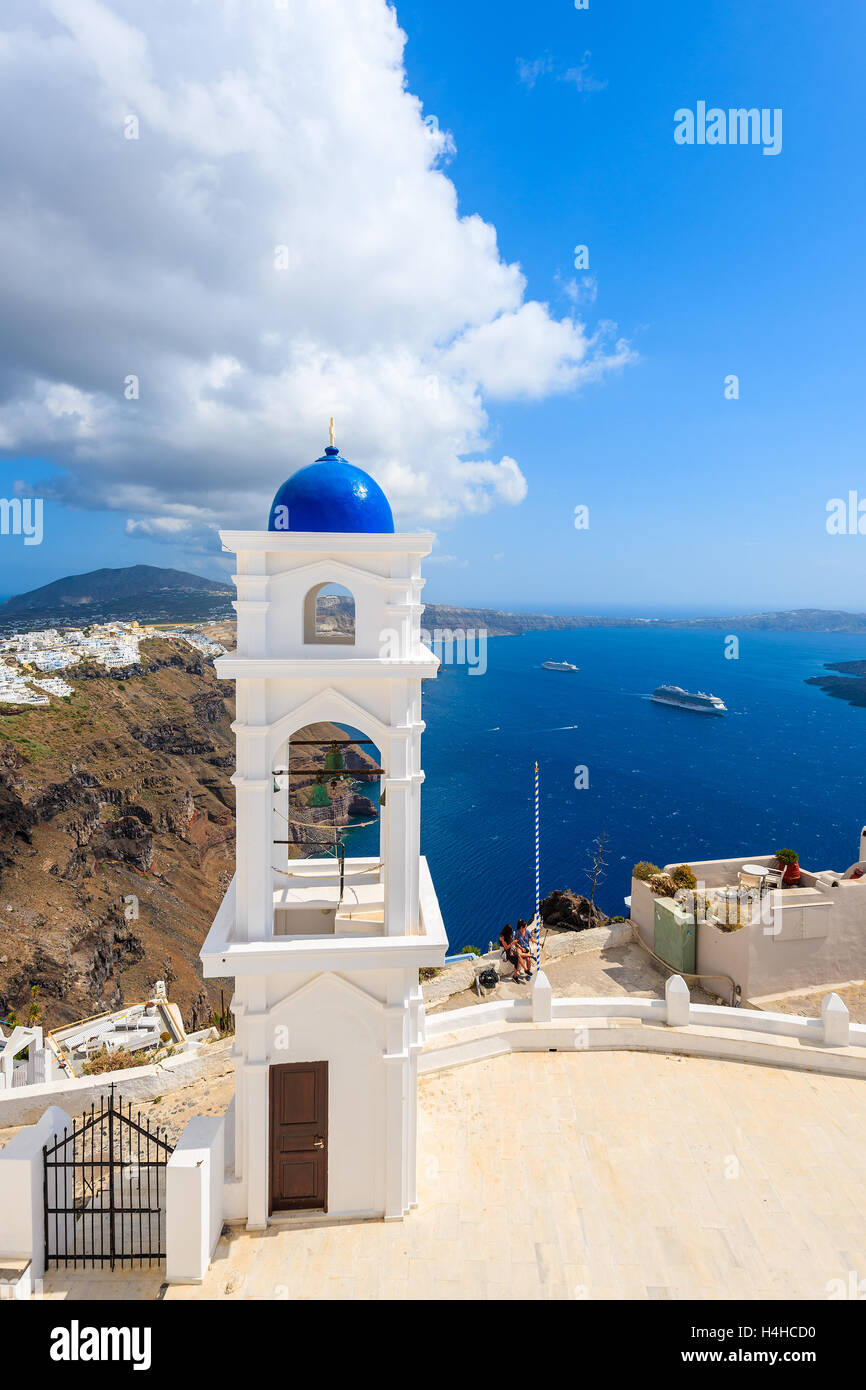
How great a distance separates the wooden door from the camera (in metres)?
8.33

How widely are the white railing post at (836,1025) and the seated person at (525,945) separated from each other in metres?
5.77

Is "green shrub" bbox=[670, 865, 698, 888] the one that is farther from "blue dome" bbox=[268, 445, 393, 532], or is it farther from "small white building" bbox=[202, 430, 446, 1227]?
"blue dome" bbox=[268, 445, 393, 532]

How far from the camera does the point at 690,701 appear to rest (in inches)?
5349

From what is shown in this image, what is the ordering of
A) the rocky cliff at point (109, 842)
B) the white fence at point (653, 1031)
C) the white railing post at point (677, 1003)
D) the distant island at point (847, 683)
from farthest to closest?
the distant island at point (847, 683), the rocky cliff at point (109, 842), the white railing post at point (677, 1003), the white fence at point (653, 1031)

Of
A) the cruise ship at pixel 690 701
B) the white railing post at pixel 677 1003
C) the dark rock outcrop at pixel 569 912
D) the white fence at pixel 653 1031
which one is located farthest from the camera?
the cruise ship at pixel 690 701

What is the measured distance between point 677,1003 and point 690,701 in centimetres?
13203

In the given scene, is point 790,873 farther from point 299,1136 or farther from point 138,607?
point 138,607

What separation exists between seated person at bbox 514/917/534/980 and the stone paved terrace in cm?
372

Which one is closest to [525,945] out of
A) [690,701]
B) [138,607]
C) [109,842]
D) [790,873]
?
[790,873]

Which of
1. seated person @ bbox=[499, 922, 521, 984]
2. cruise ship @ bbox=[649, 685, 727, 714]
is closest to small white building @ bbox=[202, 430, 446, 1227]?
seated person @ bbox=[499, 922, 521, 984]

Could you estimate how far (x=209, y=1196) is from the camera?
25.6 ft

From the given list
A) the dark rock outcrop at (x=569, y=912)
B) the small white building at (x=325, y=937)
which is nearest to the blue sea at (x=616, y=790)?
the dark rock outcrop at (x=569, y=912)

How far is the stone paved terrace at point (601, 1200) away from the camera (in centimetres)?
776

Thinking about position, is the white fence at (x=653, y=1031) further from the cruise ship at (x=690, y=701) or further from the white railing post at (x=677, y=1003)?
the cruise ship at (x=690, y=701)
